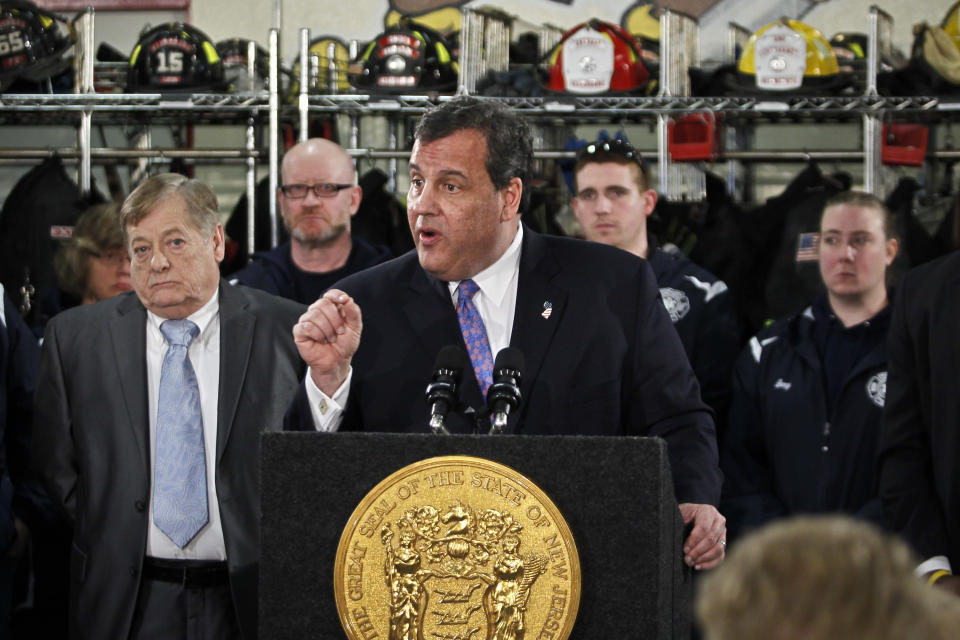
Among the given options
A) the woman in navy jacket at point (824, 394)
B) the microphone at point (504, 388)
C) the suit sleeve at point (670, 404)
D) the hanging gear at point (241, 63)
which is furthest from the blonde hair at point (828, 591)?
the hanging gear at point (241, 63)

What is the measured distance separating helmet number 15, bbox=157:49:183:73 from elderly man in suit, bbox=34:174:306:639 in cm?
297

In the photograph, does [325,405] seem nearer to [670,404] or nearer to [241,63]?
[670,404]

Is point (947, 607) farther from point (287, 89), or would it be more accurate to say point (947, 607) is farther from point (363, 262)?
point (287, 89)

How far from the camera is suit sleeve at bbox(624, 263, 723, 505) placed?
226 centimetres

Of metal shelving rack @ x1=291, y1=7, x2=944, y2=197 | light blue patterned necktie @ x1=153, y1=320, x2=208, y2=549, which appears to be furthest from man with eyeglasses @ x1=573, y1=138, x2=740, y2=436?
light blue patterned necktie @ x1=153, y1=320, x2=208, y2=549

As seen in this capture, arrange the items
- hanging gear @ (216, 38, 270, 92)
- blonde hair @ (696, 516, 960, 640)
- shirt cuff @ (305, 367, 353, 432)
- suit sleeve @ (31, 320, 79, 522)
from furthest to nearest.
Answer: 1. hanging gear @ (216, 38, 270, 92)
2. suit sleeve @ (31, 320, 79, 522)
3. shirt cuff @ (305, 367, 353, 432)
4. blonde hair @ (696, 516, 960, 640)

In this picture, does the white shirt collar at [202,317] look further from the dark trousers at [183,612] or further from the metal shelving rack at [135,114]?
the metal shelving rack at [135,114]

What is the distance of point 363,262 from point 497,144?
217 centimetres

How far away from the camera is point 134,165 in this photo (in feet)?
22.0

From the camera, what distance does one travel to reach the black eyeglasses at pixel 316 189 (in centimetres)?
449

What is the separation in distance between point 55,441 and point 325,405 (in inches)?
42.1

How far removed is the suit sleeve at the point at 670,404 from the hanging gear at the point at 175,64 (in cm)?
394

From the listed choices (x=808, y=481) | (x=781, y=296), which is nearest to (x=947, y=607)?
(x=808, y=481)

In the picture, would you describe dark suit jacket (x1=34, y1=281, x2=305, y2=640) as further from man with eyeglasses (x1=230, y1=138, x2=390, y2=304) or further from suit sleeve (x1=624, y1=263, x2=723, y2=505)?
man with eyeglasses (x1=230, y1=138, x2=390, y2=304)
